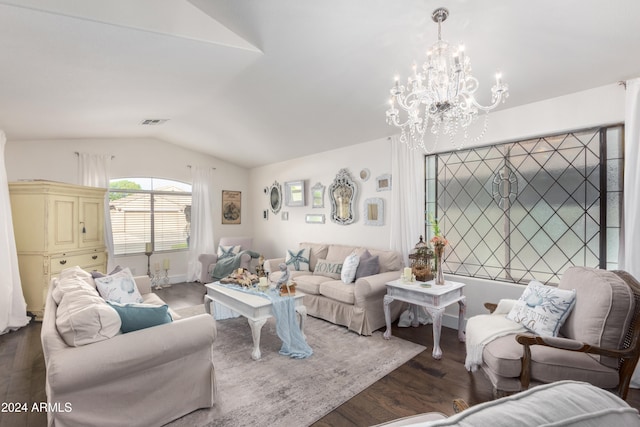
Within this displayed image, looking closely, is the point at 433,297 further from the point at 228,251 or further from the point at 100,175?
the point at 100,175

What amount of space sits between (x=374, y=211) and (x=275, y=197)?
2.61 m

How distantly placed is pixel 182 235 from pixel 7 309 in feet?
9.95

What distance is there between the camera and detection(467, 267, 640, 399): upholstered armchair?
6.15 ft

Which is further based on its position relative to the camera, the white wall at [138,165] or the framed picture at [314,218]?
the framed picture at [314,218]

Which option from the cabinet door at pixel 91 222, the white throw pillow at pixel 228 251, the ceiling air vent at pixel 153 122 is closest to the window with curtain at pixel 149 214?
the cabinet door at pixel 91 222

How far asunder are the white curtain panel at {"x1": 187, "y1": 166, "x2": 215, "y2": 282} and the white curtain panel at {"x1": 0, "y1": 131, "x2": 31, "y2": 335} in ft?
8.83

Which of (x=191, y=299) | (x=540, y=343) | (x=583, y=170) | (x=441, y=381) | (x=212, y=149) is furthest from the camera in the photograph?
Answer: (x=212, y=149)

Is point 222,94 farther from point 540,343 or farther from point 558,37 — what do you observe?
point 540,343

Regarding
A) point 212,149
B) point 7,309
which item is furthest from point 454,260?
point 7,309

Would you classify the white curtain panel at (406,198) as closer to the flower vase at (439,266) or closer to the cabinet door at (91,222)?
the flower vase at (439,266)

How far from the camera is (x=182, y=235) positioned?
6.41 metres

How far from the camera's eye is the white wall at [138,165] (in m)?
4.71

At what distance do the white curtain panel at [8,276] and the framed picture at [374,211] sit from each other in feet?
15.0

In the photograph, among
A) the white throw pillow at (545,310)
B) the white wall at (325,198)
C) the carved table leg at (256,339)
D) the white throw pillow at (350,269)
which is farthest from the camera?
the white wall at (325,198)
